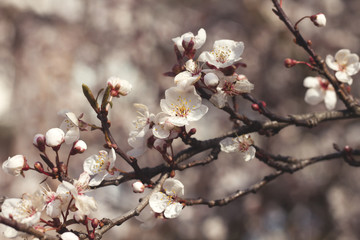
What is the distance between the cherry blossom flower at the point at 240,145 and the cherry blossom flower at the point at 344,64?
0.42 metres

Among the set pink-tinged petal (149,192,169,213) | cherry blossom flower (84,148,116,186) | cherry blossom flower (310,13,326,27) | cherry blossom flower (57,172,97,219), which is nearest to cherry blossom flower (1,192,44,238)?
cherry blossom flower (57,172,97,219)

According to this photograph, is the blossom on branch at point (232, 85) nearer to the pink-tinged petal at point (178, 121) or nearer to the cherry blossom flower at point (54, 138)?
the pink-tinged petal at point (178, 121)

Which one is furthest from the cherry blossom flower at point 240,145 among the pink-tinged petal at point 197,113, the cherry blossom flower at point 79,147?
the cherry blossom flower at point 79,147

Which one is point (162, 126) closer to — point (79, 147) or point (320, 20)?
point (79, 147)

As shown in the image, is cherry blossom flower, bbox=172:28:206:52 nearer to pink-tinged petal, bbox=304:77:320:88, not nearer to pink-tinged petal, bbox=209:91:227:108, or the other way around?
pink-tinged petal, bbox=209:91:227:108

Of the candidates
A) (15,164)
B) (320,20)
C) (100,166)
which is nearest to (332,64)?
(320,20)

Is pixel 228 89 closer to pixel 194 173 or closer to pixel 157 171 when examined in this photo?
pixel 157 171

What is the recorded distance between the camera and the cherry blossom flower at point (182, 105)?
3.45 feet

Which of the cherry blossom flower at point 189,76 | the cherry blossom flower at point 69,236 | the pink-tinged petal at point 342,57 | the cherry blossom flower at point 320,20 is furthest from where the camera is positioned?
the pink-tinged petal at point 342,57

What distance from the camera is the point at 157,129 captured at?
3.44 feet

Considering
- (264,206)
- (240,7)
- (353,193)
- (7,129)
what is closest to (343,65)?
(353,193)

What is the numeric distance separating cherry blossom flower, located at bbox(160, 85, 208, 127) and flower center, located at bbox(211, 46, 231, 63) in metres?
0.12

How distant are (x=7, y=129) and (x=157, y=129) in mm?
10191

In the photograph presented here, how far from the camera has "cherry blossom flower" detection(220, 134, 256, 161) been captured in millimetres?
1178
